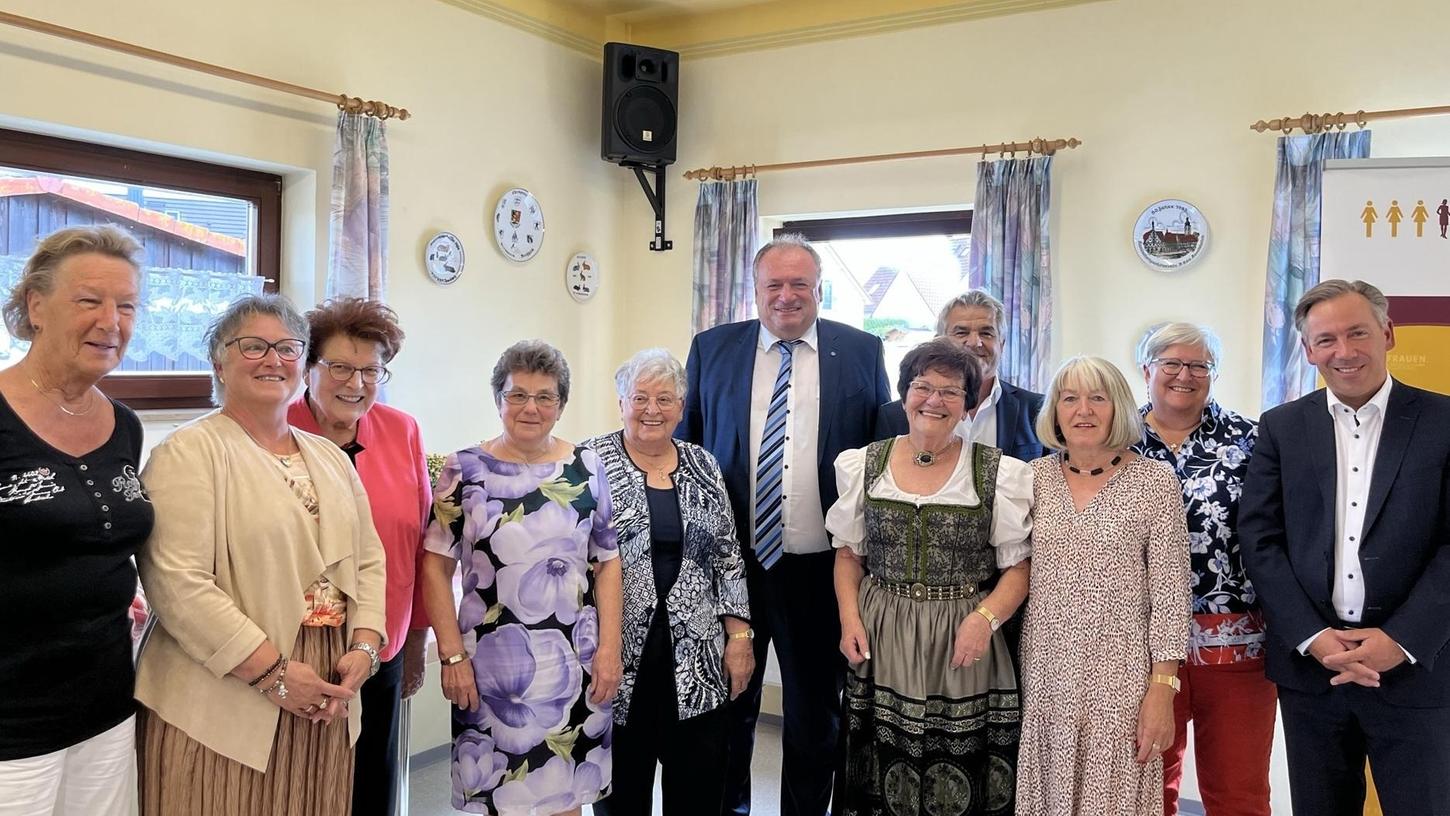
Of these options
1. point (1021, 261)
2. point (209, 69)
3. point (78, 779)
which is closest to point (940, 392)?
point (78, 779)

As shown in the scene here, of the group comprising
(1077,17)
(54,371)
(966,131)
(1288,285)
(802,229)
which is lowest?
(54,371)

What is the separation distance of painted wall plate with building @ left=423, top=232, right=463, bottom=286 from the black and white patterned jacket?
240 centimetres

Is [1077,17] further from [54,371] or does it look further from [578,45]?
[54,371]

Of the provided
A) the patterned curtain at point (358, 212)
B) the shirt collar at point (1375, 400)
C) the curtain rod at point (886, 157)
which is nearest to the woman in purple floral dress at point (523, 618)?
the shirt collar at point (1375, 400)

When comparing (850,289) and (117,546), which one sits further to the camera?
(850,289)

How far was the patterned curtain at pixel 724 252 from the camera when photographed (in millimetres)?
5172

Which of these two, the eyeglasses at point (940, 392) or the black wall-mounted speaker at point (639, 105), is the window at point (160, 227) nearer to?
the black wall-mounted speaker at point (639, 105)

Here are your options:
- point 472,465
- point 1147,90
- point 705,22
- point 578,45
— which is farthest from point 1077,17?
point 472,465

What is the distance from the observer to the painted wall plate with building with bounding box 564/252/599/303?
532cm

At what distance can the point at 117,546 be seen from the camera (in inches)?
68.2

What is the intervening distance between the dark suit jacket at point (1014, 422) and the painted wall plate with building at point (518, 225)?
2.70 metres

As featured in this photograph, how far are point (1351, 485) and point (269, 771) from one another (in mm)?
2362

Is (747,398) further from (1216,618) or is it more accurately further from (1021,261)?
(1021,261)

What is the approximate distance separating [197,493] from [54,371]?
31cm
